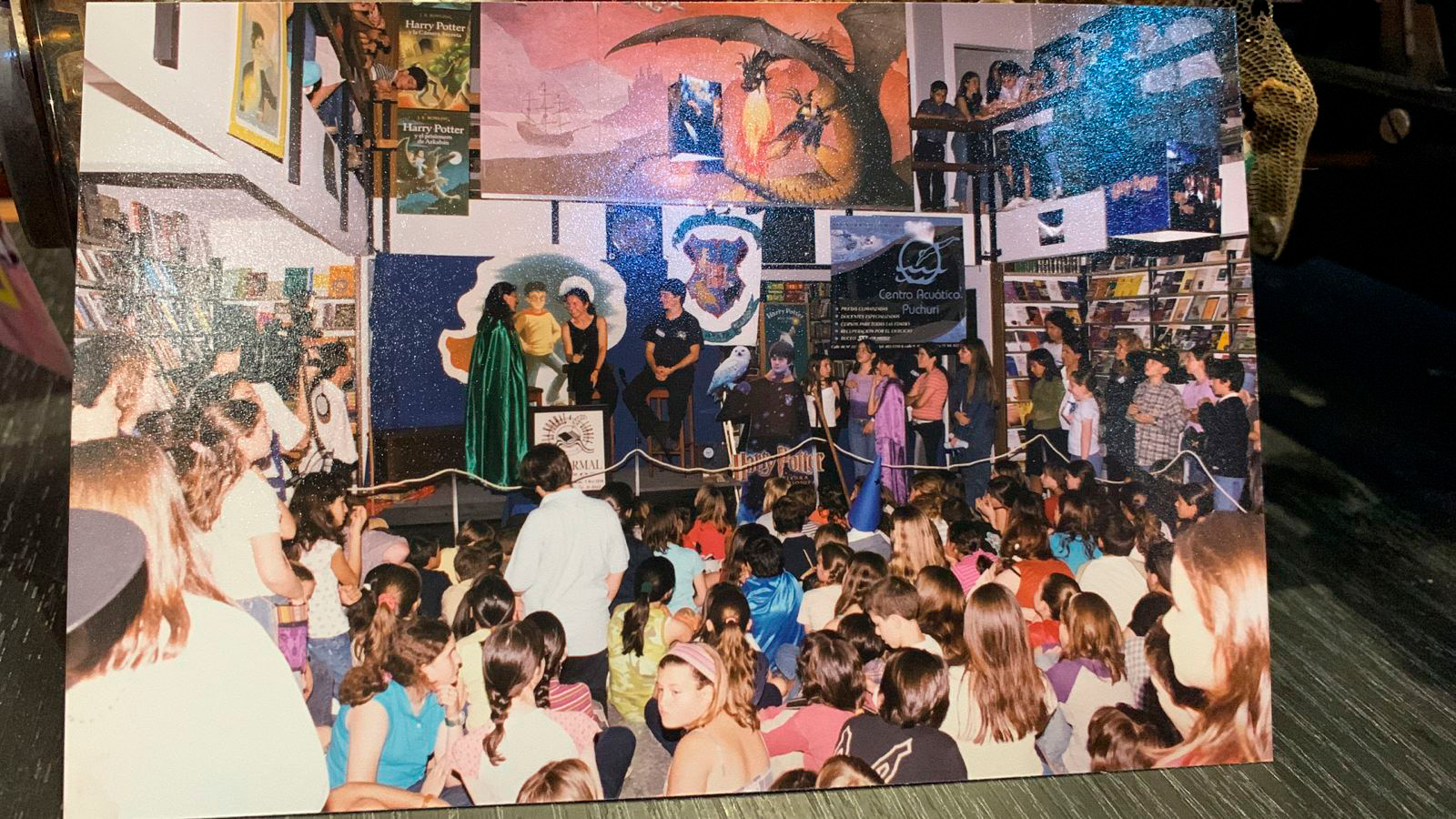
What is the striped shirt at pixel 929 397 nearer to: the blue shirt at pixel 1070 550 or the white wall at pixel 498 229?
the blue shirt at pixel 1070 550

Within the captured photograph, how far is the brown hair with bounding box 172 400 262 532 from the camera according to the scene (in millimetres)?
1129

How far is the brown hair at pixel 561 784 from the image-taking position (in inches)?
44.7

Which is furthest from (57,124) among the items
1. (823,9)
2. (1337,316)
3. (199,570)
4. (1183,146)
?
(1337,316)

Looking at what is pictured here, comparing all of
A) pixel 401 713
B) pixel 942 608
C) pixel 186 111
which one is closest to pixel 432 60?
pixel 186 111

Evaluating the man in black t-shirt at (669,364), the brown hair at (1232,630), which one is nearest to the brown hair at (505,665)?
the man in black t-shirt at (669,364)

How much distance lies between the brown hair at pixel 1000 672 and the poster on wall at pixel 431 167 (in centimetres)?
75

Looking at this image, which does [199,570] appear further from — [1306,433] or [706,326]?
[1306,433]

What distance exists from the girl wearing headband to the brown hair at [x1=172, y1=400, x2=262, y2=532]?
0.52 meters

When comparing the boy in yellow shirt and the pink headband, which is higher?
the boy in yellow shirt

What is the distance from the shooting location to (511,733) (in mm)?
1141

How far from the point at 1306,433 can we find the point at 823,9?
1.23 m

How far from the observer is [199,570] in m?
1.13

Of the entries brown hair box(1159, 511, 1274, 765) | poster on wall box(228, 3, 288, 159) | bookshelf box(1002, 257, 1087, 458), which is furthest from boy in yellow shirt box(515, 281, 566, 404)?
brown hair box(1159, 511, 1274, 765)

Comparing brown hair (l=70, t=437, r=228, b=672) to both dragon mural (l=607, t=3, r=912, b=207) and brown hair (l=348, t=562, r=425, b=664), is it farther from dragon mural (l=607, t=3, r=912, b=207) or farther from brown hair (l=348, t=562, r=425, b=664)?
dragon mural (l=607, t=3, r=912, b=207)
